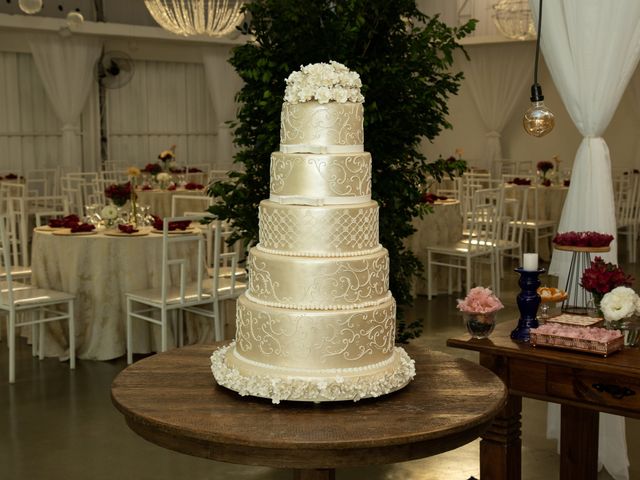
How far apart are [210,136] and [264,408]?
14036mm

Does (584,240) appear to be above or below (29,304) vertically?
above

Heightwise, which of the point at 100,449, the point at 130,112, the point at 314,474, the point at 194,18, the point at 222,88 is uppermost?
the point at 194,18

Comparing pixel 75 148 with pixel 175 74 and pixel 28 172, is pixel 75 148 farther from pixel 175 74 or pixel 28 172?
pixel 175 74

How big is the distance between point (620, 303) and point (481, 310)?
1.57 ft

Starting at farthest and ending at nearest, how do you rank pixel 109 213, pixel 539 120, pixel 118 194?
1. pixel 118 194
2. pixel 109 213
3. pixel 539 120

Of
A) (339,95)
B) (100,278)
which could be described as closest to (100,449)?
(100,278)

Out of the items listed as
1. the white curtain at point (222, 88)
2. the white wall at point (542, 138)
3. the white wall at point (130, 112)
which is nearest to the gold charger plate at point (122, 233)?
the white wall at point (130, 112)

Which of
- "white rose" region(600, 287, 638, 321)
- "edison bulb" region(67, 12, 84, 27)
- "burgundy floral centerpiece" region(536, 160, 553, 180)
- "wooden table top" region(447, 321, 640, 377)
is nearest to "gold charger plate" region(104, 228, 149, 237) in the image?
"wooden table top" region(447, 321, 640, 377)

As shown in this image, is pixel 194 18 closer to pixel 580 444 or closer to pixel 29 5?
pixel 29 5

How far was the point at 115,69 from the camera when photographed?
13.7 metres

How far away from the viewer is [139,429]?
2293mm

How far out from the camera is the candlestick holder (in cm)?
334

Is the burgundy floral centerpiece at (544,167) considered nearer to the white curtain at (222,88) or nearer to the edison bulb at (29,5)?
the white curtain at (222,88)

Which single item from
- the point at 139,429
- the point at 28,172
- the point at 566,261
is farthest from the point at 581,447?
the point at 28,172
